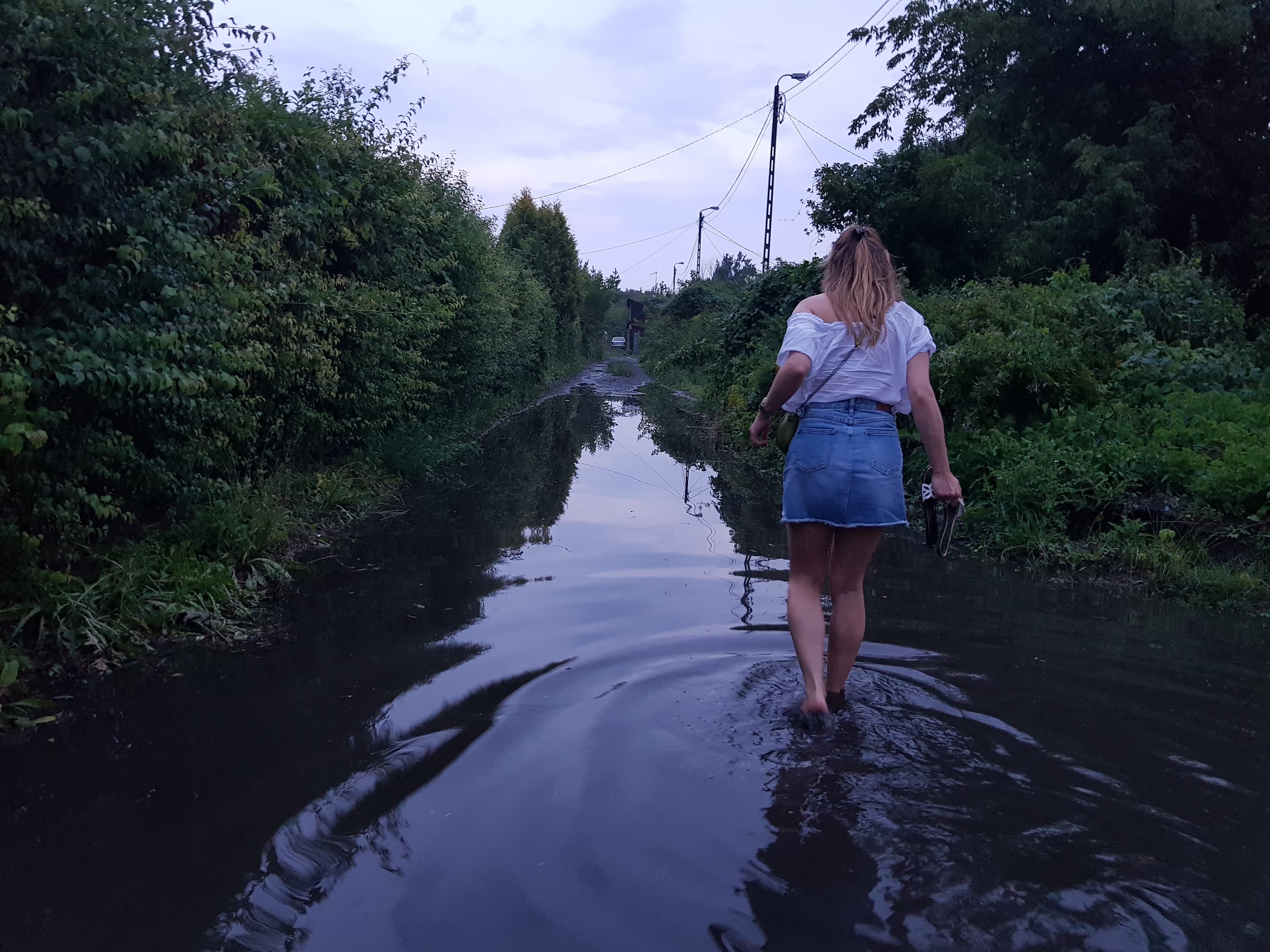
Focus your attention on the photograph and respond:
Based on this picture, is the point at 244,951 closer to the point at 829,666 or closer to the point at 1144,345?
the point at 829,666

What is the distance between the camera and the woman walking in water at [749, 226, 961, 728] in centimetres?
372

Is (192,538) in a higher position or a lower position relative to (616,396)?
lower

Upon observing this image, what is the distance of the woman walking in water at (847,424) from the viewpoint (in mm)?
3717

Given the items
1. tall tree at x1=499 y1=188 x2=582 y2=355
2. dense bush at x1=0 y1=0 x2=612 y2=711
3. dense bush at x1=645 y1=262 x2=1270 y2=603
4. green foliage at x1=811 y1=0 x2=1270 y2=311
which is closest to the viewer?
dense bush at x1=0 y1=0 x2=612 y2=711

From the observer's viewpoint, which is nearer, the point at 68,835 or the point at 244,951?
the point at 244,951

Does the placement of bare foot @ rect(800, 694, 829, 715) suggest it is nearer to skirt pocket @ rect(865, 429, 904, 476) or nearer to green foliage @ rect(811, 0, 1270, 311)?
skirt pocket @ rect(865, 429, 904, 476)

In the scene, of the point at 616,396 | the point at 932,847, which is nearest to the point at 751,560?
the point at 932,847

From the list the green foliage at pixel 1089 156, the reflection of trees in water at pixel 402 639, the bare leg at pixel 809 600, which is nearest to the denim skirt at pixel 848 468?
the bare leg at pixel 809 600

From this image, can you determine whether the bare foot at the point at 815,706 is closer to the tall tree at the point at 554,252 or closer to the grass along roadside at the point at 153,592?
the grass along roadside at the point at 153,592


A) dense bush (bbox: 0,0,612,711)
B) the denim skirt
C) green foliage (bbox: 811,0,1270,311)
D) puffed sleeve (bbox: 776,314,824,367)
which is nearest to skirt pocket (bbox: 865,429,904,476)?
the denim skirt

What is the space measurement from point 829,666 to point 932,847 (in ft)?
3.88

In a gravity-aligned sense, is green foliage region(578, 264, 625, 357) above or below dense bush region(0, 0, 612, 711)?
above

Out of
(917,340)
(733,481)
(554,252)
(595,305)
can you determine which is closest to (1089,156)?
(733,481)

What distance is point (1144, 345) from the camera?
953 centimetres
